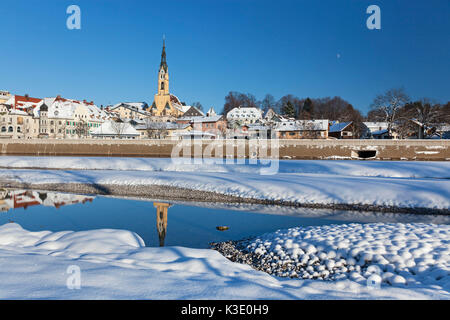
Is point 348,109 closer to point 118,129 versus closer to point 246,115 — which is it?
point 246,115

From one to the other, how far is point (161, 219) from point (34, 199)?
1042 cm

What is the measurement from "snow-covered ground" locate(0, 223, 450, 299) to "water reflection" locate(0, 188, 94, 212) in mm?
7476

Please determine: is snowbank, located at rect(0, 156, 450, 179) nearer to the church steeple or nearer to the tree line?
the tree line

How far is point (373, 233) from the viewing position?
9.48 metres

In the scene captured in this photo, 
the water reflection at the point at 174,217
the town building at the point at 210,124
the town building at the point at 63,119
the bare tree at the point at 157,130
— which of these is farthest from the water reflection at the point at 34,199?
the town building at the point at 63,119

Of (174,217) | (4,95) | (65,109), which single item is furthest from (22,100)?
(174,217)

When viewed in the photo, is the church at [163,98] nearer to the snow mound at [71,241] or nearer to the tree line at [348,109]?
the tree line at [348,109]

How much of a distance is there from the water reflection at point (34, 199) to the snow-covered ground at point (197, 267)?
24.5 feet

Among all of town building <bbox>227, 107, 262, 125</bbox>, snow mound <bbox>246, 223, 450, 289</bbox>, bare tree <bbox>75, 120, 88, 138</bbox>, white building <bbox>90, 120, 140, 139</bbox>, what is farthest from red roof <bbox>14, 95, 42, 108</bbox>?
snow mound <bbox>246, 223, 450, 289</bbox>

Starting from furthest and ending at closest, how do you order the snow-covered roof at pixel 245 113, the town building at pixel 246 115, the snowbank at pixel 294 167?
the snow-covered roof at pixel 245 113, the town building at pixel 246 115, the snowbank at pixel 294 167

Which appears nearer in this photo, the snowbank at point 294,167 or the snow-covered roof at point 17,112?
the snowbank at point 294,167

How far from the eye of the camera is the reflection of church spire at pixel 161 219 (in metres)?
10.4

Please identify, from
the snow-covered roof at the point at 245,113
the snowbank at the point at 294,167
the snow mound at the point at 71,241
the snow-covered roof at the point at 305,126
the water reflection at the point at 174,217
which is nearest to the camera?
the snow mound at the point at 71,241
